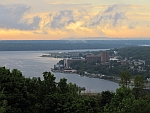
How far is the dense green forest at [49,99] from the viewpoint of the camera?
4.17 meters

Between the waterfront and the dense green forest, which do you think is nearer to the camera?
the dense green forest

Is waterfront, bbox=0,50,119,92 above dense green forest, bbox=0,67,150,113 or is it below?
below

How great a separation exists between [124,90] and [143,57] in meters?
23.1

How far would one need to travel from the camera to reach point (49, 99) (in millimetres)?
4793

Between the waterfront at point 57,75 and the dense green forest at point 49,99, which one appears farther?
the waterfront at point 57,75

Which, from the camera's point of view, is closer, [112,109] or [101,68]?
[112,109]

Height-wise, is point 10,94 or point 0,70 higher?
point 0,70

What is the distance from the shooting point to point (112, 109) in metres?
4.17

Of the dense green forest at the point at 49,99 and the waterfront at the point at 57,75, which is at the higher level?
the dense green forest at the point at 49,99

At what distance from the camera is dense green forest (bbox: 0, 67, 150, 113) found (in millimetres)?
4172

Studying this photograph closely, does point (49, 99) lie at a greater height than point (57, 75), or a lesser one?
greater

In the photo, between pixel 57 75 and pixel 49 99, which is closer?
pixel 49 99

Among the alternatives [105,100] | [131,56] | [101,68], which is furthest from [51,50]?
[105,100]

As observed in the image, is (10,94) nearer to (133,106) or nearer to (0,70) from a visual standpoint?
(0,70)
